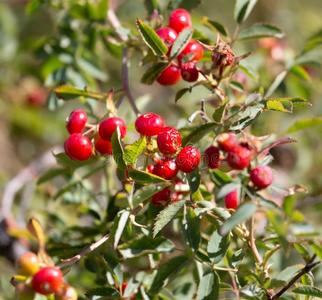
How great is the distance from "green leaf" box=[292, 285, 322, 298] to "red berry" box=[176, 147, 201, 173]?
1.29 feet

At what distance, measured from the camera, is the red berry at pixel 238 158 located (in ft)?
3.99

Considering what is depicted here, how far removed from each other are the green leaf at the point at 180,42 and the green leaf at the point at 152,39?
0.03 meters

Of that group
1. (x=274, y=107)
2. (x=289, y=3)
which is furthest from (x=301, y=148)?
(x=289, y=3)

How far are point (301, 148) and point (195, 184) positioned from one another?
1427 millimetres

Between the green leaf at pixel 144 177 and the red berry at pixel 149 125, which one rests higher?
the red berry at pixel 149 125

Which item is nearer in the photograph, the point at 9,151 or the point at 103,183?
the point at 103,183

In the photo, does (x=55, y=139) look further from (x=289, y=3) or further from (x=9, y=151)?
(x=289, y=3)

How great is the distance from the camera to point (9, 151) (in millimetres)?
4062

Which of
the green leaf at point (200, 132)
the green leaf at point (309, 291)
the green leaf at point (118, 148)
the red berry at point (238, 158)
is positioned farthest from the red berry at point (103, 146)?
the green leaf at point (309, 291)

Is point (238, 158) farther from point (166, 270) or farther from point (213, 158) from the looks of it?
point (166, 270)

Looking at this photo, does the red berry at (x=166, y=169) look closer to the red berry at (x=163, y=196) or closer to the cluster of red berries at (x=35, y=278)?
the red berry at (x=163, y=196)

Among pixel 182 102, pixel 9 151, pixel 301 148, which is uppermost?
pixel 182 102

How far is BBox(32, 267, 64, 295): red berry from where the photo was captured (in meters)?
1.00

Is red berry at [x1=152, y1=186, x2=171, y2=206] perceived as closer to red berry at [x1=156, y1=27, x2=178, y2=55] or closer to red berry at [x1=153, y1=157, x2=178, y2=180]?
red berry at [x1=153, y1=157, x2=178, y2=180]
